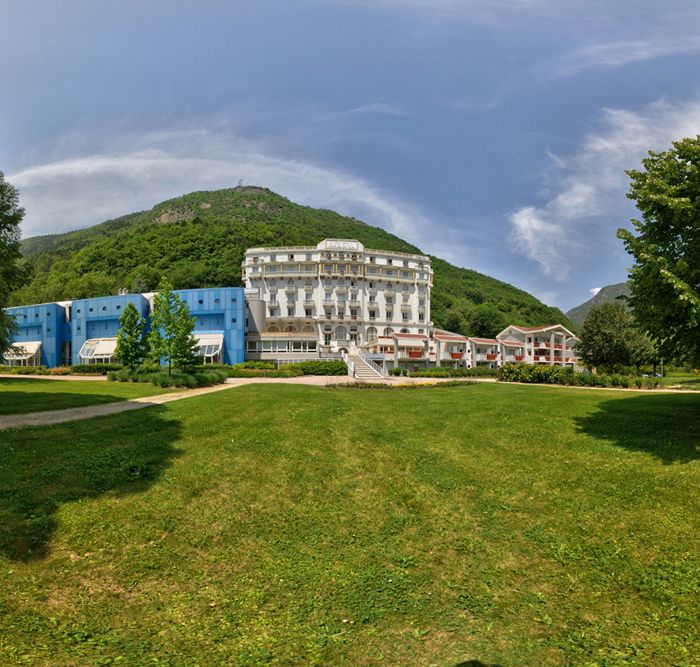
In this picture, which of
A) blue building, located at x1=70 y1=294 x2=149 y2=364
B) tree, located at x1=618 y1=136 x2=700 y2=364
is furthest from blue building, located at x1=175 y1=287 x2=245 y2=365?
tree, located at x1=618 y1=136 x2=700 y2=364

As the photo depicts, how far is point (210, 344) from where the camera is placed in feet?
213

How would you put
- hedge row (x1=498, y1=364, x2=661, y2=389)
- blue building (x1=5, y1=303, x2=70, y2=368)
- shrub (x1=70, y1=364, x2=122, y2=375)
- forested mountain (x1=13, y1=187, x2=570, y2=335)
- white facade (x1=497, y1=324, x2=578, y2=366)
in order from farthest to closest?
forested mountain (x1=13, y1=187, x2=570, y2=335)
white facade (x1=497, y1=324, x2=578, y2=366)
blue building (x1=5, y1=303, x2=70, y2=368)
shrub (x1=70, y1=364, x2=122, y2=375)
hedge row (x1=498, y1=364, x2=661, y2=389)

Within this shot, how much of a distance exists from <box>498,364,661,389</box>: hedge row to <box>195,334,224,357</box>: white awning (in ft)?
137

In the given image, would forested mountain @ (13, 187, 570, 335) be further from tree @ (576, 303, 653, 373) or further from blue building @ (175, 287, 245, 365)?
tree @ (576, 303, 653, 373)

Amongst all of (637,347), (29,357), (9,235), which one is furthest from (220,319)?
(637,347)

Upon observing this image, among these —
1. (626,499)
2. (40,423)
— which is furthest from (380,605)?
(40,423)

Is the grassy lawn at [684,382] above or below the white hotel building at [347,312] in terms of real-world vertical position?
below

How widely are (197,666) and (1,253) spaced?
18084 millimetres

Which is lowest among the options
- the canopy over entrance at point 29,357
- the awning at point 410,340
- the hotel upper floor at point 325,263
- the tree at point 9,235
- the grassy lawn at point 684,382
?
the grassy lawn at point 684,382

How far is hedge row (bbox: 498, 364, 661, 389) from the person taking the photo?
32531mm

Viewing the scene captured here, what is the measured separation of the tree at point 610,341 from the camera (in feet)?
148

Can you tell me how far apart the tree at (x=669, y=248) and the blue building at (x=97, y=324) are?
6600 centimetres

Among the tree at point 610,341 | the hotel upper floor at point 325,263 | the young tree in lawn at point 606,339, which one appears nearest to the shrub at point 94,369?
the hotel upper floor at point 325,263

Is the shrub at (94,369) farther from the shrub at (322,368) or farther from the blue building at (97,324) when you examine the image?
the shrub at (322,368)
